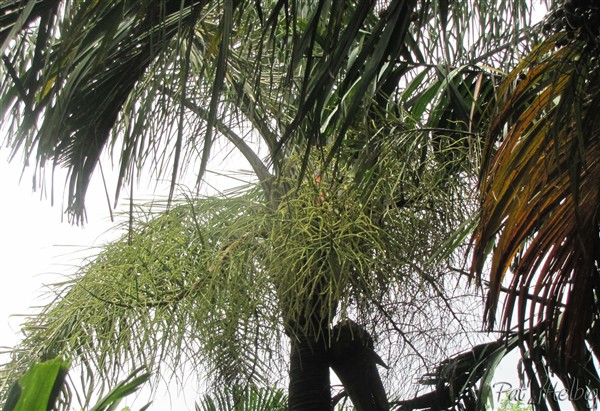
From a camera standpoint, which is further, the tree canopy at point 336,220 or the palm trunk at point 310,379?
the palm trunk at point 310,379

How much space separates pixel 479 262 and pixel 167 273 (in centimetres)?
48

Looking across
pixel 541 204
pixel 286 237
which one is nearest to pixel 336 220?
pixel 286 237

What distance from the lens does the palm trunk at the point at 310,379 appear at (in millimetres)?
1291

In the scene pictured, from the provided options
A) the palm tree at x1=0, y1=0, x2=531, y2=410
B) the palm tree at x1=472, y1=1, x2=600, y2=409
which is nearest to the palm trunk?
the palm tree at x1=0, y1=0, x2=531, y2=410

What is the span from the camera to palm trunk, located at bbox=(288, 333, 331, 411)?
1.29m

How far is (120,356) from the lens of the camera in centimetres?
116

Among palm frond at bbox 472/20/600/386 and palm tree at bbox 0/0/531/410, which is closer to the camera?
palm frond at bbox 472/20/600/386

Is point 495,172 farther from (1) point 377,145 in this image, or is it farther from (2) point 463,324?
(2) point 463,324

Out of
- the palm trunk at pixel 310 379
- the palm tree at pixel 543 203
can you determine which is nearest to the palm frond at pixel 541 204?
the palm tree at pixel 543 203

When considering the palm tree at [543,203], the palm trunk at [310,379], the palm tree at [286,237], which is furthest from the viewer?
the palm trunk at [310,379]

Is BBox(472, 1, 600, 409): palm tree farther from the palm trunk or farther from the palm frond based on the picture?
the palm trunk

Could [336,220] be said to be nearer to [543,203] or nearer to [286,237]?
[286,237]

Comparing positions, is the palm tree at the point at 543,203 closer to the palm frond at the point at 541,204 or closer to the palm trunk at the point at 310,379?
the palm frond at the point at 541,204

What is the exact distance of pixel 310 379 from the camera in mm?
1301
